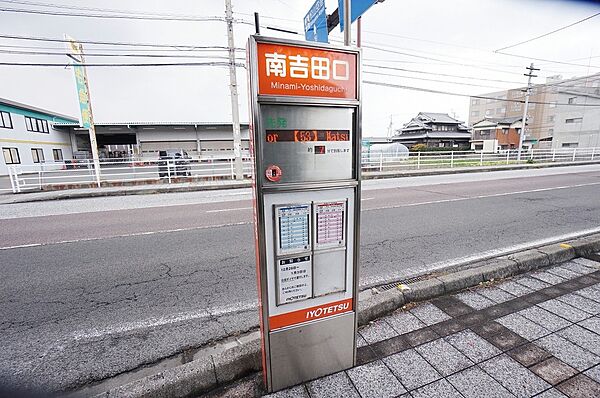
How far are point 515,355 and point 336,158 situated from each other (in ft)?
6.91

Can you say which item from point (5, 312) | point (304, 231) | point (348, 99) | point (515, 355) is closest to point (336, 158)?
point (348, 99)

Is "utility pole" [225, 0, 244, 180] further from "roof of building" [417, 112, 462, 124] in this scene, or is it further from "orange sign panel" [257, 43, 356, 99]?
"roof of building" [417, 112, 462, 124]

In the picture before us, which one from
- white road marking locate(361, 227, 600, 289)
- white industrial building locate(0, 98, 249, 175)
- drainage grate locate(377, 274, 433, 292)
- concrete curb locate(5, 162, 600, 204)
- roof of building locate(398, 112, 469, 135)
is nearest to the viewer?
drainage grate locate(377, 274, 433, 292)

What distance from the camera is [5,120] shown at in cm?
2158

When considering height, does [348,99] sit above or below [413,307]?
above

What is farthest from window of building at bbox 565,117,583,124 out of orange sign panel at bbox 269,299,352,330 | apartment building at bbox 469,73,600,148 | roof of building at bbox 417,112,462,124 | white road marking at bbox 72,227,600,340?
orange sign panel at bbox 269,299,352,330

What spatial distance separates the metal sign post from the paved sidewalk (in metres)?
0.24

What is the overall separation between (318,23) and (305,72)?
2192 millimetres

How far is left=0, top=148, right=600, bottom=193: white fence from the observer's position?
11.9 meters

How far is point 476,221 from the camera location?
20.3 feet

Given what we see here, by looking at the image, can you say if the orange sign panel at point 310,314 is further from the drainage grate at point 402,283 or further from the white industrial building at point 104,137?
the white industrial building at point 104,137

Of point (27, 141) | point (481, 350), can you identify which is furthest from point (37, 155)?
point (481, 350)

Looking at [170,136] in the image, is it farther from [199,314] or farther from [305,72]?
[305,72]

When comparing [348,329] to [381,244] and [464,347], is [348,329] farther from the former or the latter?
[381,244]
